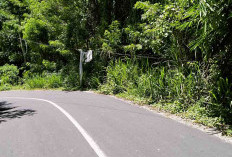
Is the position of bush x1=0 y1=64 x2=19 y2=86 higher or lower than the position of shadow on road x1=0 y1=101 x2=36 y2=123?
higher

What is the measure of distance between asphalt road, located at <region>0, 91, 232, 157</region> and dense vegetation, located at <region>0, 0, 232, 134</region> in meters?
1.16

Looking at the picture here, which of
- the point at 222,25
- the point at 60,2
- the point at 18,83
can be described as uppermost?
the point at 60,2

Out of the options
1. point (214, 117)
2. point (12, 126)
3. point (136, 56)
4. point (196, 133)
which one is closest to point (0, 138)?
point (12, 126)

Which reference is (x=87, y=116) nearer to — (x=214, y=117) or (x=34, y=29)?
(x=214, y=117)

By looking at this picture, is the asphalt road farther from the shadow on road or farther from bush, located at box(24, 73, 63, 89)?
bush, located at box(24, 73, 63, 89)

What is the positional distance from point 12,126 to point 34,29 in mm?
14338

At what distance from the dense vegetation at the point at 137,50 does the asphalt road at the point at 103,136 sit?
1163mm

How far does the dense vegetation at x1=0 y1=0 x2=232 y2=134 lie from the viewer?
628 centimetres

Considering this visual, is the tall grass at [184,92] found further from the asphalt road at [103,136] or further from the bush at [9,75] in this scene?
the bush at [9,75]

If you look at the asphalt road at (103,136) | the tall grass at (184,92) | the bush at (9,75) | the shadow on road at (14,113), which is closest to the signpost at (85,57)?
the tall grass at (184,92)

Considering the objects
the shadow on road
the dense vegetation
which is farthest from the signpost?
the shadow on road

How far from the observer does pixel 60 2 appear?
15.5 meters

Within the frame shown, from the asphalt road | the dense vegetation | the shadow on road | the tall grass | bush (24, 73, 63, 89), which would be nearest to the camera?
the asphalt road

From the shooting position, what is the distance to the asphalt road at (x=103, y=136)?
4227 mm
